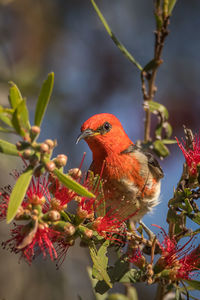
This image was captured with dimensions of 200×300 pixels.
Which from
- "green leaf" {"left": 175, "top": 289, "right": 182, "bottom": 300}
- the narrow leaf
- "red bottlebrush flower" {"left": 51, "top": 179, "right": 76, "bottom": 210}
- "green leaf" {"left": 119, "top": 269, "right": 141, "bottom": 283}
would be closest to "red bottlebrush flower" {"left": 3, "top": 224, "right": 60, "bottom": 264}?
"red bottlebrush flower" {"left": 51, "top": 179, "right": 76, "bottom": 210}

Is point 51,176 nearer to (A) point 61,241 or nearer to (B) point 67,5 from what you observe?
(A) point 61,241

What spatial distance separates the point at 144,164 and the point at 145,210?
14.9 inches

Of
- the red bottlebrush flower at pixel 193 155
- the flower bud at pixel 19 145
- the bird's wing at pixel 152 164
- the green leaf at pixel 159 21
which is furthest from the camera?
the bird's wing at pixel 152 164

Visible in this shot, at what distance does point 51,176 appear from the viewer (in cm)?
169

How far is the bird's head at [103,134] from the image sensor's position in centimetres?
283

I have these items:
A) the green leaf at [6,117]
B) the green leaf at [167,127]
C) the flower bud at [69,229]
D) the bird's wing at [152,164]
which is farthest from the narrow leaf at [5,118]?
the bird's wing at [152,164]

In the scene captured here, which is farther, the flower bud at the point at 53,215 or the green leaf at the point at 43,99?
the flower bud at the point at 53,215

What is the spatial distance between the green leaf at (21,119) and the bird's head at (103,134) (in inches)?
52.4

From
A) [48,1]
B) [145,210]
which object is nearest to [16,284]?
[145,210]

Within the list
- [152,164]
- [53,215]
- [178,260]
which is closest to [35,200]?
[53,215]

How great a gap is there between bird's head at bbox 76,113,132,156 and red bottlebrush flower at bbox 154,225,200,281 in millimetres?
1013

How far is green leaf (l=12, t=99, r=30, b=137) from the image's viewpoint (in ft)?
4.27

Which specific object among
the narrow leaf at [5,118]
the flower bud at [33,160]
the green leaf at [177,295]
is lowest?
the green leaf at [177,295]

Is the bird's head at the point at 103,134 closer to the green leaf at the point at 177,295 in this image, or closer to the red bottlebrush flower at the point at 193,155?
the red bottlebrush flower at the point at 193,155
